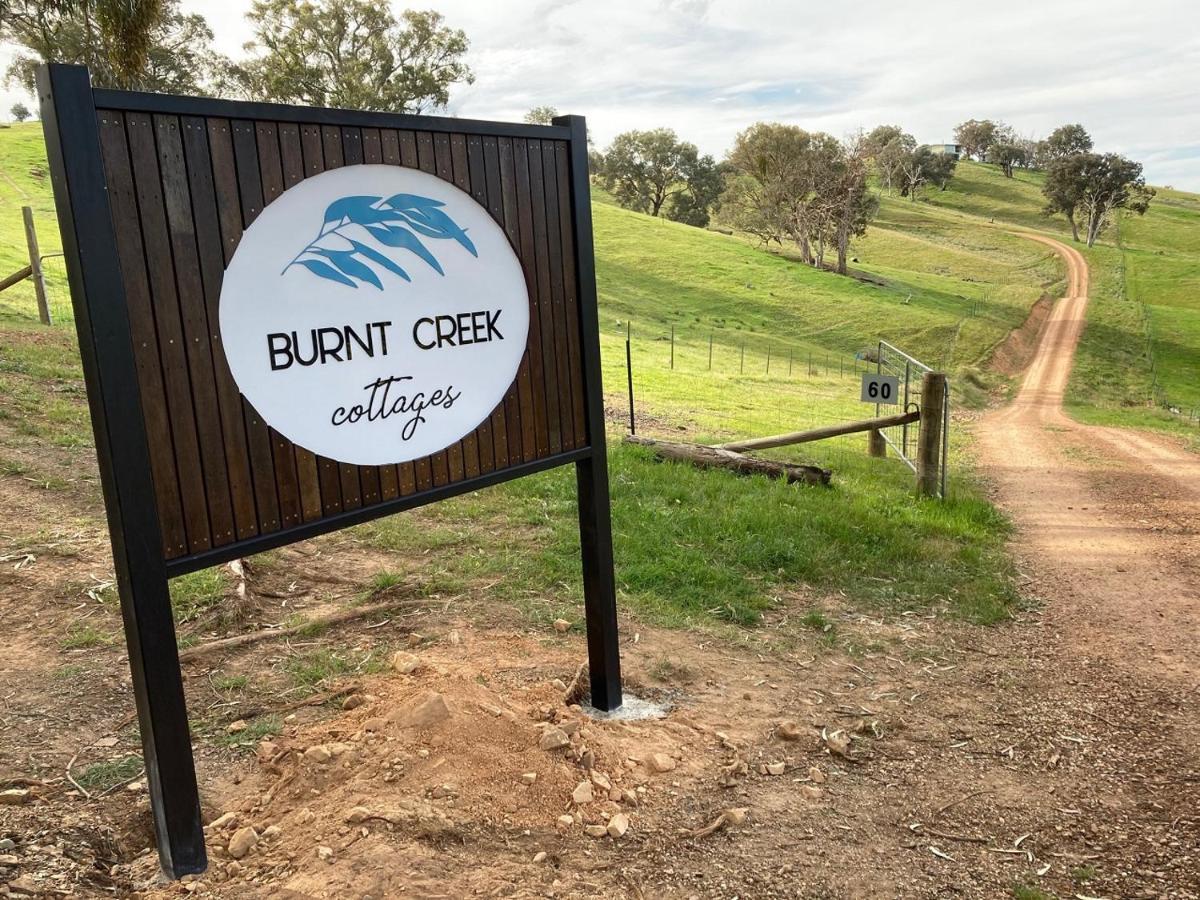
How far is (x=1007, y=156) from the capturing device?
104625mm

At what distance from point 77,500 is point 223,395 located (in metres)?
5.66

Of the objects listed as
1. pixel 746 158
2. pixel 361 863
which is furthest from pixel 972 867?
pixel 746 158

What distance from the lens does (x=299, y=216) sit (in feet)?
11.3

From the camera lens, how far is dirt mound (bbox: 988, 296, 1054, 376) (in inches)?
1293

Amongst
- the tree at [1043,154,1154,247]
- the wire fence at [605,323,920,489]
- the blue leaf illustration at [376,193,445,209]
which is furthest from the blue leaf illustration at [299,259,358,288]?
the tree at [1043,154,1154,247]

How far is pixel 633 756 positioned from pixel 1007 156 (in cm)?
11675

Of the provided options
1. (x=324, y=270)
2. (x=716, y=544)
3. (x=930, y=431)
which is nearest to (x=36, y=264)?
(x=716, y=544)

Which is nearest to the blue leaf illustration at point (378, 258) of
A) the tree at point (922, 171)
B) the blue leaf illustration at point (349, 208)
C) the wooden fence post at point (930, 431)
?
the blue leaf illustration at point (349, 208)

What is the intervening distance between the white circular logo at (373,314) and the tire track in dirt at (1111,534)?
4855 millimetres

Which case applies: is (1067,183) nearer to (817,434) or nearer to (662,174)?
(662,174)

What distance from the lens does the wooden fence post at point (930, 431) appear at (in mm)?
9734

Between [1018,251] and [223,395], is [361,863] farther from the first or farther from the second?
[1018,251]

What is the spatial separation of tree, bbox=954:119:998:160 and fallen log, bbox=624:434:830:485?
119 m

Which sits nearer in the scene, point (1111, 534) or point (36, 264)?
point (1111, 534)
